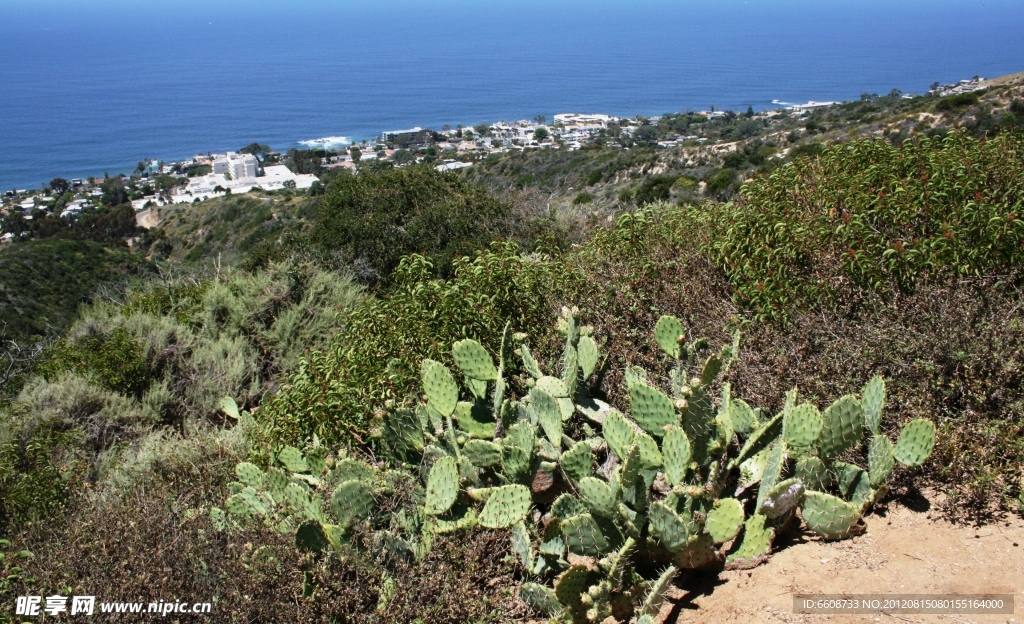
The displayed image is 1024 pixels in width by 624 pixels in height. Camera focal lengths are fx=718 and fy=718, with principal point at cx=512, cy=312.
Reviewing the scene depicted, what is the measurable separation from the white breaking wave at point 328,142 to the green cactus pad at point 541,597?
78109 millimetres

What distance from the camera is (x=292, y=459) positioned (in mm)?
4637

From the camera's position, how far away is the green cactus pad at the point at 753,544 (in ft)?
11.3

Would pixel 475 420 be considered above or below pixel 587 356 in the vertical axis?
below

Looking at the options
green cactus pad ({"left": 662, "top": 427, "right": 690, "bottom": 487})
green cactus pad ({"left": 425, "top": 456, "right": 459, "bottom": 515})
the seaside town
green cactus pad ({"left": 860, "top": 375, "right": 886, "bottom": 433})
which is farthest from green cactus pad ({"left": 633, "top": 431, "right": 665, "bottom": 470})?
the seaside town

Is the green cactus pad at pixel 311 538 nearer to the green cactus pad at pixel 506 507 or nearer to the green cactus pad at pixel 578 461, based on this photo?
the green cactus pad at pixel 506 507

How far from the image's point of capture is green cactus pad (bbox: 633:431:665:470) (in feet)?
12.1

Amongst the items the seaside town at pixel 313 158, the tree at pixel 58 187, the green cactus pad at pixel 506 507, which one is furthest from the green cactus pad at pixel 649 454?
the tree at pixel 58 187

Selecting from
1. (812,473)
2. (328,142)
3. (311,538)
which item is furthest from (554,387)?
(328,142)

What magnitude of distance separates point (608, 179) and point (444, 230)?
64.4 ft

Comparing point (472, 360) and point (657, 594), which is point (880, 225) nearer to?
point (472, 360)

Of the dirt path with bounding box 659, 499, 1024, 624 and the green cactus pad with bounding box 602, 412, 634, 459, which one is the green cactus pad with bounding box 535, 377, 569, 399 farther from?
the dirt path with bounding box 659, 499, 1024, 624

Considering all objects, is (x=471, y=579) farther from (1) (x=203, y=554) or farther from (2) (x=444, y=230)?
(2) (x=444, y=230)

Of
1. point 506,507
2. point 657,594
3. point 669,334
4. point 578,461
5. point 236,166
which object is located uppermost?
point 669,334

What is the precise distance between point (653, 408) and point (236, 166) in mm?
62471
